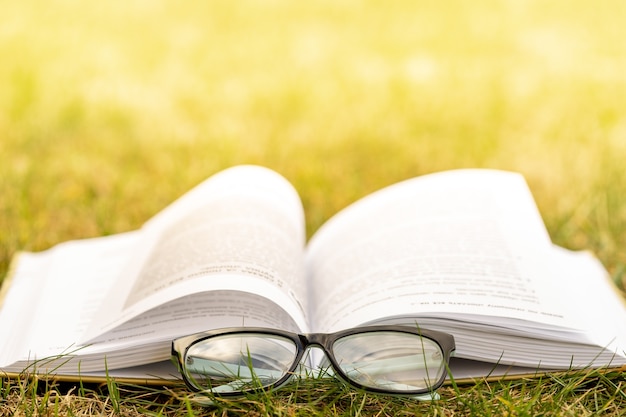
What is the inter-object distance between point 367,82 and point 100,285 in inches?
92.6

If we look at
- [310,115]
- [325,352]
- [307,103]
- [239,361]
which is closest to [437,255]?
[325,352]

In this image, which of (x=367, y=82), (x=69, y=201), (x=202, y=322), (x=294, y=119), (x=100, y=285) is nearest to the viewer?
(x=202, y=322)

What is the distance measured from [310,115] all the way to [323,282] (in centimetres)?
190

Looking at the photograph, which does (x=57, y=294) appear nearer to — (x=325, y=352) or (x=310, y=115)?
(x=325, y=352)

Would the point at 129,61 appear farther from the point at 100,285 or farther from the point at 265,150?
the point at 100,285

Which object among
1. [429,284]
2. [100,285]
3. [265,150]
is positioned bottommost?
[265,150]

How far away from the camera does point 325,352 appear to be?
137 cm

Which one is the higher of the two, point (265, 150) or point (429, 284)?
point (429, 284)

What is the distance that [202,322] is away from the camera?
1460 millimetres

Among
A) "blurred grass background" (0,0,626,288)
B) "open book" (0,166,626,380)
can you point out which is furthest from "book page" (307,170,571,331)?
"blurred grass background" (0,0,626,288)

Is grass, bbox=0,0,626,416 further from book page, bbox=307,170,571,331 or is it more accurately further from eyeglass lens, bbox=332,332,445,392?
book page, bbox=307,170,571,331

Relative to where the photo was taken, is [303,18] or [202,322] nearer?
[202,322]

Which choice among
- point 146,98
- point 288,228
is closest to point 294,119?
point 146,98

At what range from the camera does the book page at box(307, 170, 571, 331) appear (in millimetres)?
1470
